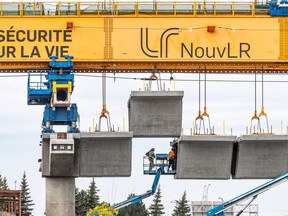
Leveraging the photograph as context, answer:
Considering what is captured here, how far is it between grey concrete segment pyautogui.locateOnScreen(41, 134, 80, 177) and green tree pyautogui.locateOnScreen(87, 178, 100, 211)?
5968 cm

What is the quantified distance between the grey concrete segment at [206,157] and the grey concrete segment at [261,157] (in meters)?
0.73

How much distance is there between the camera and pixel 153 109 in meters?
70.0

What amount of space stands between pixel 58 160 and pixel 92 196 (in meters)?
64.4

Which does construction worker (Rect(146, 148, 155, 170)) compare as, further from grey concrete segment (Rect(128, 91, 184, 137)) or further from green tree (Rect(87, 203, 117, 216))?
green tree (Rect(87, 203, 117, 216))

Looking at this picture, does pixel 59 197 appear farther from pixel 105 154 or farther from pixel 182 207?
pixel 182 207

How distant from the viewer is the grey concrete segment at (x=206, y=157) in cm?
7094

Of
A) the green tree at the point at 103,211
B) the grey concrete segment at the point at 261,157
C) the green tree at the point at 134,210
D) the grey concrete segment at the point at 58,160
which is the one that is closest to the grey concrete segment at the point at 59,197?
the grey concrete segment at the point at 58,160

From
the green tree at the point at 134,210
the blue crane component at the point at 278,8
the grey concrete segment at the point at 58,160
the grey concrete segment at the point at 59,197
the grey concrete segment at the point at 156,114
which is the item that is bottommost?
the green tree at the point at 134,210

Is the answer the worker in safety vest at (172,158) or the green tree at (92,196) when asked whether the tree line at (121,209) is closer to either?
the green tree at (92,196)

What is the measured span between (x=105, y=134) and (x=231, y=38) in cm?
753

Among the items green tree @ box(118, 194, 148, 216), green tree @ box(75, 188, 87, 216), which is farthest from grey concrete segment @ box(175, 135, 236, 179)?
green tree @ box(118, 194, 148, 216)

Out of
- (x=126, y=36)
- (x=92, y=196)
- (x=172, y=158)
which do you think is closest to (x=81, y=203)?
(x=92, y=196)

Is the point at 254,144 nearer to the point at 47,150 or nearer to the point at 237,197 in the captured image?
the point at 237,197

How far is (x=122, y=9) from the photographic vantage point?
231 feet
